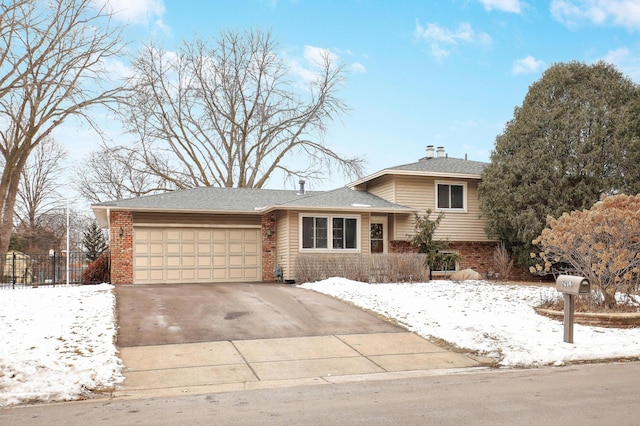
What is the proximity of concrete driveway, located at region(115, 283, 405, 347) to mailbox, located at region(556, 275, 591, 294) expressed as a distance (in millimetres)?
3102

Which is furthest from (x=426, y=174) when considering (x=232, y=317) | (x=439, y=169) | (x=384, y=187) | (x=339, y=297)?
(x=232, y=317)

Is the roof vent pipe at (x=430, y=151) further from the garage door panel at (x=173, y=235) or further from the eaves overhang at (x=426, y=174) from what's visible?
the garage door panel at (x=173, y=235)

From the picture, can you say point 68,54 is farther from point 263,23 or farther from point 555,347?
point 555,347

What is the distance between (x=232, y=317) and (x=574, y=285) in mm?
6517

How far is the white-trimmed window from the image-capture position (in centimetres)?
2011

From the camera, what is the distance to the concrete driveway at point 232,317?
1051cm

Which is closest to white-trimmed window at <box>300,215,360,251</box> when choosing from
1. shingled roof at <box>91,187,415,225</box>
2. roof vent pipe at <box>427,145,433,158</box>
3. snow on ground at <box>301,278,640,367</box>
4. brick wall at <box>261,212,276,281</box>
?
shingled roof at <box>91,187,415,225</box>

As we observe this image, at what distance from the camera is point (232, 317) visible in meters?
12.0

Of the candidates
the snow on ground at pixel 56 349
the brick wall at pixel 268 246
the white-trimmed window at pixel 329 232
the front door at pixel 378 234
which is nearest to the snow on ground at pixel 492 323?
the white-trimmed window at pixel 329 232

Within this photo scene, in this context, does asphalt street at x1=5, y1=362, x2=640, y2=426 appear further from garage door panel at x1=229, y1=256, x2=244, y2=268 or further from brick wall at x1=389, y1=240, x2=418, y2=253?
brick wall at x1=389, y1=240, x2=418, y2=253

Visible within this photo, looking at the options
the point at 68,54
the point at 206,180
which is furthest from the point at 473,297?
the point at 206,180

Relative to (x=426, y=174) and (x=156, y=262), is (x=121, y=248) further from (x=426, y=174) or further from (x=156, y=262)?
(x=426, y=174)

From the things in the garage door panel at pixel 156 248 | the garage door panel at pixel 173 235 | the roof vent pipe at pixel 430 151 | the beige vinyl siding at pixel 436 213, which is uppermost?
the roof vent pipe at pixel 430 151

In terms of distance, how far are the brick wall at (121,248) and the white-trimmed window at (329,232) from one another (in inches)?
230
